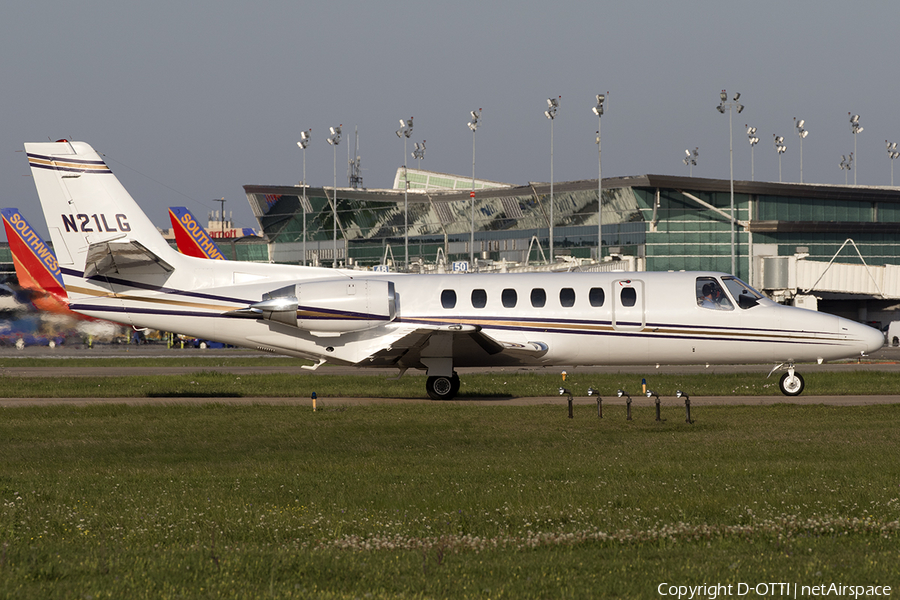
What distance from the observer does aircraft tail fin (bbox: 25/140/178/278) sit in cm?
2325

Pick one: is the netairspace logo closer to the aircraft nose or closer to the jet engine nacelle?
the jet engine nacelle

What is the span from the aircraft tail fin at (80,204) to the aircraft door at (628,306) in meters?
11.4

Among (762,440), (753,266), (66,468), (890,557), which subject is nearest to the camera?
(890,557)

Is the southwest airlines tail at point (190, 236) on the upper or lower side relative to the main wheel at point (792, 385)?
upper

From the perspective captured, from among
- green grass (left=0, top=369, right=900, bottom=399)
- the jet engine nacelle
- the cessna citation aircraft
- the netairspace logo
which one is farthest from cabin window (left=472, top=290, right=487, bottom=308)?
the netairspace logo

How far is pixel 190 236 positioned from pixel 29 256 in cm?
798

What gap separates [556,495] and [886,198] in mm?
74831

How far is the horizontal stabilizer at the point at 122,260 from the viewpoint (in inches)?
894

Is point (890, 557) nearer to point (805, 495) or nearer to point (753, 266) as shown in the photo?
point (805, 495)

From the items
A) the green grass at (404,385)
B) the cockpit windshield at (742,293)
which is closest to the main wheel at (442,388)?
the green grass at (404,385)

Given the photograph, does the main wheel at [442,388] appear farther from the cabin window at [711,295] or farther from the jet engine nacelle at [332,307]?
the cabin window at [711,295]

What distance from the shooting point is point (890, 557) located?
7.80 m

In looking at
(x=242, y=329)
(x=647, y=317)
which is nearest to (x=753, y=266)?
(x=647, y=317)

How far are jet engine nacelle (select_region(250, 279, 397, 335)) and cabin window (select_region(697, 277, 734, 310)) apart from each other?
25.4 feet
